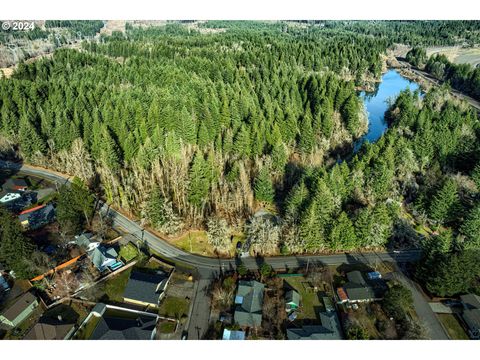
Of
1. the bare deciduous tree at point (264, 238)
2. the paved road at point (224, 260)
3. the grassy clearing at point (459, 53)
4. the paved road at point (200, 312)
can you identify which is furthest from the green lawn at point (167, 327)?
the grassy clearing at point (459, 53)

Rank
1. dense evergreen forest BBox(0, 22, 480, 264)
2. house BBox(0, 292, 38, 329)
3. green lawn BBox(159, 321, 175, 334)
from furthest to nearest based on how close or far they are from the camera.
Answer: dense evergreen forest BBox(0, 22, 480, 264), green lawn BBox(159, 321, 175, 334), house BBox(0, 292, 38, 329)

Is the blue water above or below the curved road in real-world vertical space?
above

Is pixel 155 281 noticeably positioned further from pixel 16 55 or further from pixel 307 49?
pixel 16 55

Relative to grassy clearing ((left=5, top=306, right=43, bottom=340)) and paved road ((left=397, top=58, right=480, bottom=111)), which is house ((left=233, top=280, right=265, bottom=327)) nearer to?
grassy clearing ((left=5, top=306, right=43, bottom=340))

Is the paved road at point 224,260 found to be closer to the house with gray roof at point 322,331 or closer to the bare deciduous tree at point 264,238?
the bare deciduous tree at point 264,238

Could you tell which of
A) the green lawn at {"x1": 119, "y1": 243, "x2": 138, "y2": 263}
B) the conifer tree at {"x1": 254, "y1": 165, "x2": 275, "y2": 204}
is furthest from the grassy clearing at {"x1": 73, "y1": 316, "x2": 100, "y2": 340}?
the conifer tree at {"x1": 254, "y1": 165, "x2": 275, "y2": 204}

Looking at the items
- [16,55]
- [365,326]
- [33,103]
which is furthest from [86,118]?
[16,55]
